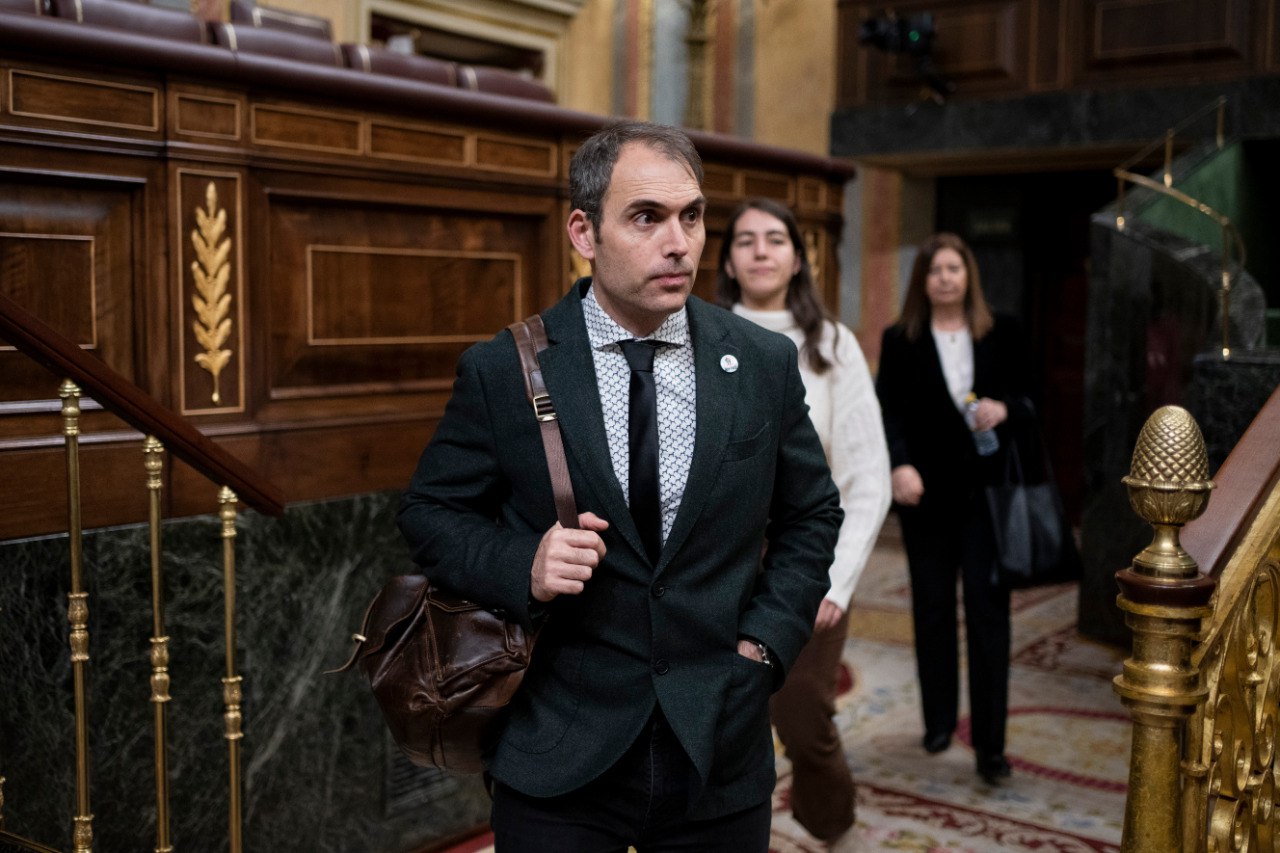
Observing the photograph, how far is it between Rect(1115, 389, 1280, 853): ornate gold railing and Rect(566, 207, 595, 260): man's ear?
0.81 m

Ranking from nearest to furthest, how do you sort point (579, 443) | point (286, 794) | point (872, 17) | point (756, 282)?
point (579, 443) < point (756, 282) < point (286, 794) < point (872, 17)

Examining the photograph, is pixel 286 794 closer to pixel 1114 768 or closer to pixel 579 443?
pixel 579 443

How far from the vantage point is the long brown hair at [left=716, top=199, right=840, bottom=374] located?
10.1 feet

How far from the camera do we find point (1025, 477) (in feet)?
13.7

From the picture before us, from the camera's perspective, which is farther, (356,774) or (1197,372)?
(1197,372)

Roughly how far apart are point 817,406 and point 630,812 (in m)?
1.46

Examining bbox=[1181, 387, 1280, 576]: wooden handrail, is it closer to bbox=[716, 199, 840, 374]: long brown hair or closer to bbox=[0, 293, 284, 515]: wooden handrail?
bbox=[716, 199, 840, 374]: long brown hair

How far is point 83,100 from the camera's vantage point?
10.6ft

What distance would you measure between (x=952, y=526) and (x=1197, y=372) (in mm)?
958

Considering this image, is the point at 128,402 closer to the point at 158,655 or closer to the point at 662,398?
the point at 158,655

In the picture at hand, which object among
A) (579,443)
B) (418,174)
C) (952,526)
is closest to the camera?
(579,443)

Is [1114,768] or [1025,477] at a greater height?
[1025,477]

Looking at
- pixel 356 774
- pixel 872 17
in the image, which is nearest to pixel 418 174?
pixel 356 774

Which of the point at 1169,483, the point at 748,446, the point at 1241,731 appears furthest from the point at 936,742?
the point at 748,446
